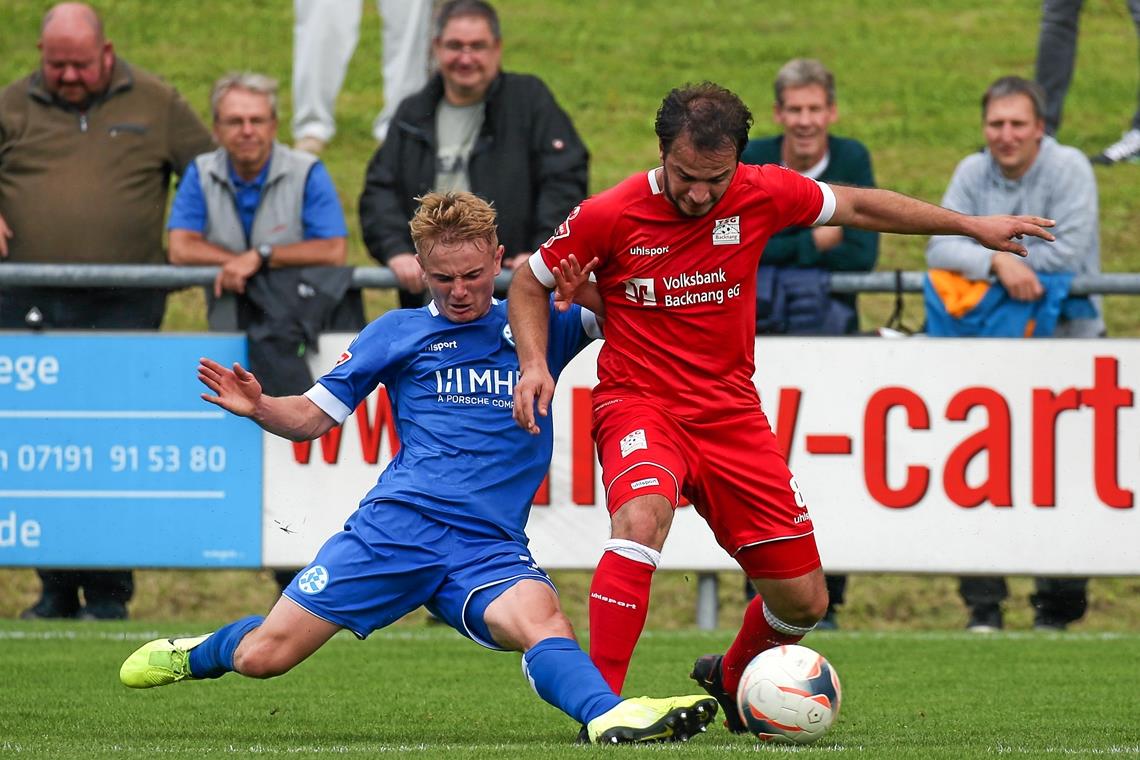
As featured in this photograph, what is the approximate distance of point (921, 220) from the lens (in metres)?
6.42

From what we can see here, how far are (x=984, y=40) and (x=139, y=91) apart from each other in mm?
13111

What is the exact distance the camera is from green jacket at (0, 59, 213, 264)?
1006 cm

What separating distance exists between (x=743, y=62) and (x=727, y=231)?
14.6 m

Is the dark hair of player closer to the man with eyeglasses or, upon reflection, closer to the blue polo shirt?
the man with eyeglasses

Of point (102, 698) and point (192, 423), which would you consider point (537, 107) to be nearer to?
point (192, 423)

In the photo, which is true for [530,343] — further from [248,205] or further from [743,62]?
[743,62]

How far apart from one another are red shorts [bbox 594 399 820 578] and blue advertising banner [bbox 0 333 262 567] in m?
3.60

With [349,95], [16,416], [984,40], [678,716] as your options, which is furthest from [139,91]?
[984,40]

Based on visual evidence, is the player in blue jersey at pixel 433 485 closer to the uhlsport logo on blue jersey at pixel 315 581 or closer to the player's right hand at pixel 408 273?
the uhlsport logo on blue jersey at pixel 315 581

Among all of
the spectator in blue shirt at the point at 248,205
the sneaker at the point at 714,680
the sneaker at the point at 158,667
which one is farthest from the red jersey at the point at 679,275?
the spectator in blue shirt at the point at 248,205

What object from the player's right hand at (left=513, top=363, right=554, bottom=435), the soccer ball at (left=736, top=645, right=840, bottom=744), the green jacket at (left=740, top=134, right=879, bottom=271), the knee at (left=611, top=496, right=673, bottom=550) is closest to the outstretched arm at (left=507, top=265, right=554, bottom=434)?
the player's right hand at (left=513, top=363, right=554, bottom=435)

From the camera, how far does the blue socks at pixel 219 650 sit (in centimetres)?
634

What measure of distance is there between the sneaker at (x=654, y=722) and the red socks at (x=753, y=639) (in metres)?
1.13

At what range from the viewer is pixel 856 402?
9531 mm
